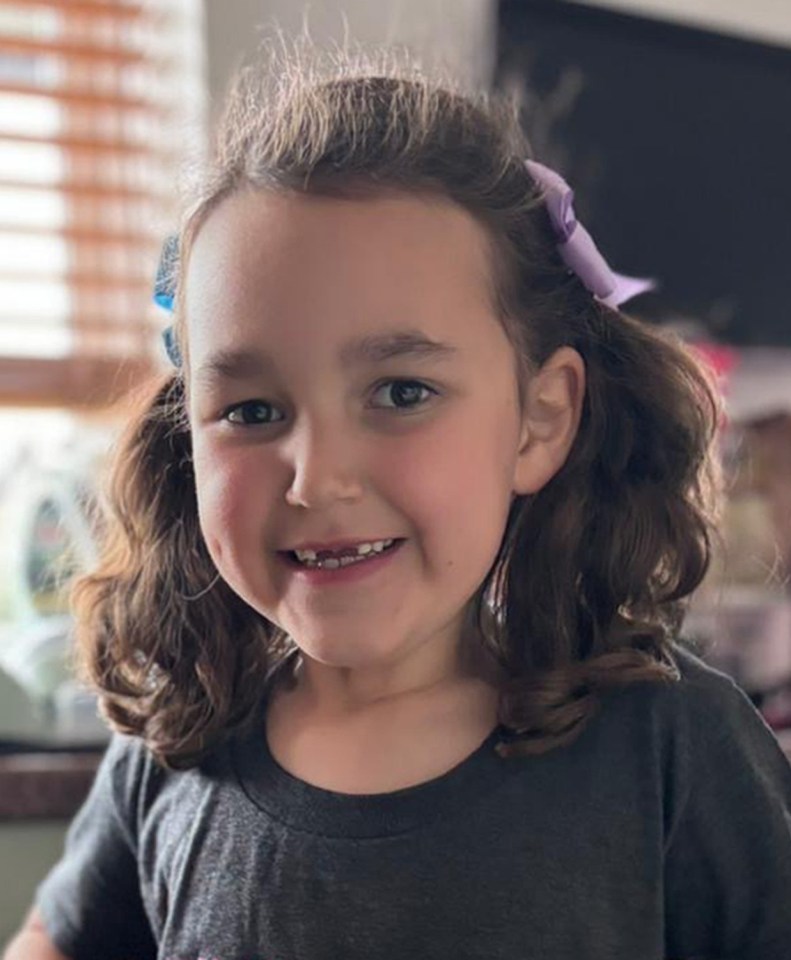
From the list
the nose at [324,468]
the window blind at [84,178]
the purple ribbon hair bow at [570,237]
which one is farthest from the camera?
the window blind at [84,178]

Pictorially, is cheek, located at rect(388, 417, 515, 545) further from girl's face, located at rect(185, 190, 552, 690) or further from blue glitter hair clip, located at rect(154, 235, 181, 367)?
blue glitter hair clip, located at rect(154, 235, 181, 367)

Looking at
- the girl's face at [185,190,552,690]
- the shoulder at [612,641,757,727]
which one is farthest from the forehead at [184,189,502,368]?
the shoulder at [612,641,757,727]

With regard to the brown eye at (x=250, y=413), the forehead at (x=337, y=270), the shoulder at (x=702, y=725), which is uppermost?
the forehead at (x=337, y=270)

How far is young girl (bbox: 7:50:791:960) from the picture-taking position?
26.3 inches

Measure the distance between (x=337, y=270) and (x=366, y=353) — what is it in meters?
0.05

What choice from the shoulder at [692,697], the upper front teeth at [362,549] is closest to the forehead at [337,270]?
the upper front teeth at [362,549]

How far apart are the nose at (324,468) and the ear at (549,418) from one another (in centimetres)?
13

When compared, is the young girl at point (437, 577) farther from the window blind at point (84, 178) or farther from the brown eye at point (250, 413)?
the window blind at point (84, 178)

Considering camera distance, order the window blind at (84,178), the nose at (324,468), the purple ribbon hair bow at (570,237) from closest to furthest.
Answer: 1. the nose at (324,468)
2. the purple ribbon hair bow at (570,237)
3. the window blind at (84,178)

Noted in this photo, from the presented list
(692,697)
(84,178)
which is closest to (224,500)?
(692,697)

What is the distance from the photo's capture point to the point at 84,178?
152 cm

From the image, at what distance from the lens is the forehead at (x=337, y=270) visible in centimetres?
65

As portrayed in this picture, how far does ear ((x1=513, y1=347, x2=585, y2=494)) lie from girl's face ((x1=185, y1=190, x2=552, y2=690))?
3cm

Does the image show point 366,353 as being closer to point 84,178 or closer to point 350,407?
point 350,407
